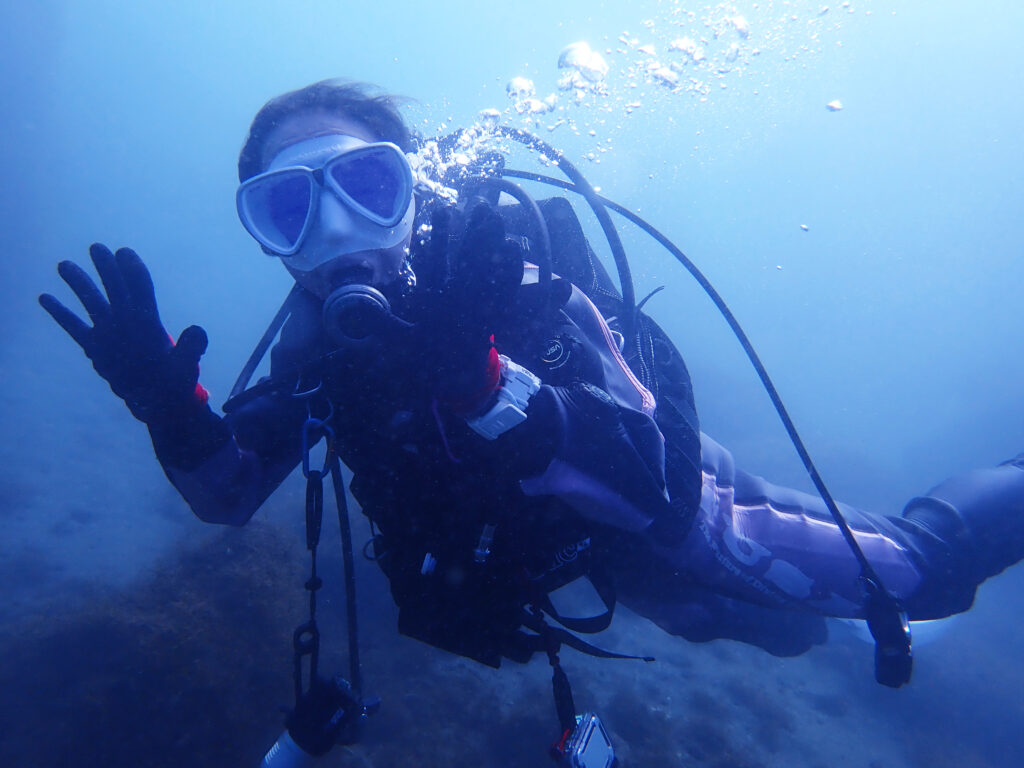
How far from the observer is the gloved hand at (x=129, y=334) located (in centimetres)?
171

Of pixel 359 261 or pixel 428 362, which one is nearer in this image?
pixel 428 362

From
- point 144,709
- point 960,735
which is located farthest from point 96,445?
point 960,735

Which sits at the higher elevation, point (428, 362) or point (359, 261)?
point (359, 261)

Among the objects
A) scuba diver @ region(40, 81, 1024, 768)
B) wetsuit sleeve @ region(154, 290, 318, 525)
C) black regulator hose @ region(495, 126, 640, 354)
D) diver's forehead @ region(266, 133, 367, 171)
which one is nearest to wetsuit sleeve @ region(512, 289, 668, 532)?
scuba diver @ region(40, 81, 1024, 768)

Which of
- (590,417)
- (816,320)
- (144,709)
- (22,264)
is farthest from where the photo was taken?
(816,320)

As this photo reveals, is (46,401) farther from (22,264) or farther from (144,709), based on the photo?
(144,709)

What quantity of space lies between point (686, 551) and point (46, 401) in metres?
29.3

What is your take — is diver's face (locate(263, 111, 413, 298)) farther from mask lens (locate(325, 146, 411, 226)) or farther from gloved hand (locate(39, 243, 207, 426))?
gloved hand (locate(39, 243, 207, 426))

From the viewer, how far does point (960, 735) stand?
935cm

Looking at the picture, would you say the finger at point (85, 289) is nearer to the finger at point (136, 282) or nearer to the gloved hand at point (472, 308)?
the finger at point (136, 282)

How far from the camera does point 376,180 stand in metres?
2.41

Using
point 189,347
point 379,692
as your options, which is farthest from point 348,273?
point 379,692

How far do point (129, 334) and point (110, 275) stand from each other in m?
0.21

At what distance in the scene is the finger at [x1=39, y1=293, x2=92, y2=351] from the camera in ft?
5.75
